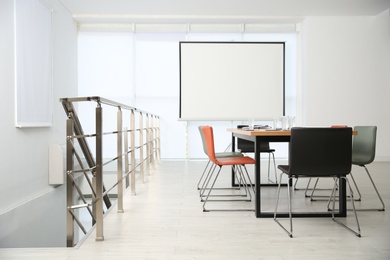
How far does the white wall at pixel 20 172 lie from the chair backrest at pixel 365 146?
11.9 feet

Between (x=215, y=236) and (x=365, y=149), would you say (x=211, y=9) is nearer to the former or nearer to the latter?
(x=365, y=149)

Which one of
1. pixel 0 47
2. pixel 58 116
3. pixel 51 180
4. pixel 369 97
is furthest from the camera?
A: pixel 369 97

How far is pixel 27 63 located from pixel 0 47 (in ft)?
2.05

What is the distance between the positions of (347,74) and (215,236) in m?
6.00

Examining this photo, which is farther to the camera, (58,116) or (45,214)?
(58,116)

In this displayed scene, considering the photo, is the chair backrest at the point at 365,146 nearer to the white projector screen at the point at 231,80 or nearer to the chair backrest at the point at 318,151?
the chair backrest at the point at 318,151

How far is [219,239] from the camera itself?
91.4 inches

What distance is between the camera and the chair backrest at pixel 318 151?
8.25 ft

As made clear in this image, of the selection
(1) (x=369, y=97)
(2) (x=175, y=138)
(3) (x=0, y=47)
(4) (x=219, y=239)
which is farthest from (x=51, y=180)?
(1) (x=369, y=97)

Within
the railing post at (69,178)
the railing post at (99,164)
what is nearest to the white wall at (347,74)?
the railing post at (99,164)

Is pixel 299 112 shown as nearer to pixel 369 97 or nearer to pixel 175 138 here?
pixel 369 97

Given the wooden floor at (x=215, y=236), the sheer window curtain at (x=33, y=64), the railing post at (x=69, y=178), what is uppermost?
the sheer window curtain at (x=33, y=64)

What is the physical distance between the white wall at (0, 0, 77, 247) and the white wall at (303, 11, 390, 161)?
4928mm

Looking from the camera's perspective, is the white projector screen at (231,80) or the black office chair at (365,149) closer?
the black office chair at (365,149)
